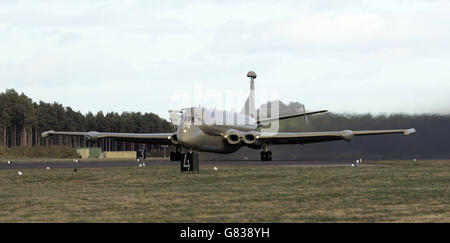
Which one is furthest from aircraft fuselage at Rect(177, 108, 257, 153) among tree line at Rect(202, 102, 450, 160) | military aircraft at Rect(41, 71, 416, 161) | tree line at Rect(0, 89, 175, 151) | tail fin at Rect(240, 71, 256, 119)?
tree line at Rect(0, 89, 175, 151)

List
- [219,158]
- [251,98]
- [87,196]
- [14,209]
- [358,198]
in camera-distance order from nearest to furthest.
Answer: [14,209] → [358,198] → [87,196] → [219,158] → [251,98]

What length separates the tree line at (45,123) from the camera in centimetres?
12950

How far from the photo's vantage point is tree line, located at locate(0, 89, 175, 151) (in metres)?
130

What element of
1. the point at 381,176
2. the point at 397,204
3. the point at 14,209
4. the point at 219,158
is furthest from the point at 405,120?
the point at 14,209

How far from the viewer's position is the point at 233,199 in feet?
64.1

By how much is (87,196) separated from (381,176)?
1416cm

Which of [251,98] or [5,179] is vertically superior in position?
[251,98]

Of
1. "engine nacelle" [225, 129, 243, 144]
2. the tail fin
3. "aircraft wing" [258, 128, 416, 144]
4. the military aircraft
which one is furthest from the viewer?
the tail fin

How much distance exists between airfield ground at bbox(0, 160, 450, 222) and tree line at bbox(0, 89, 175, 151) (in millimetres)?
104355

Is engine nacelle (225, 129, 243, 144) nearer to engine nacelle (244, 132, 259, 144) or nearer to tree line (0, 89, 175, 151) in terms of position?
engine nacelle (244, 132, 259, 144)

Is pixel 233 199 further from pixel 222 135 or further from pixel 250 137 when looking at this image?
pixel 250 137

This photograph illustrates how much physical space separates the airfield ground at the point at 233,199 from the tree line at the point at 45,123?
104355 millimetres

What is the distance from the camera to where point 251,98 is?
72938 mm
